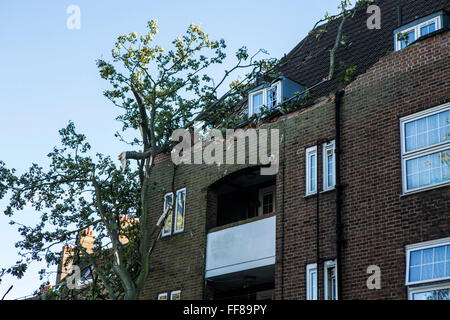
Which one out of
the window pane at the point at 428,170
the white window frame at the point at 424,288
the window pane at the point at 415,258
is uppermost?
the window pane at the point at 428,170

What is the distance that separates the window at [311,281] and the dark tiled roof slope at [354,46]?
18.1ft

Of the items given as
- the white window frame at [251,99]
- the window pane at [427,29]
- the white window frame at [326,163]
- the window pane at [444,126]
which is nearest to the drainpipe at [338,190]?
the white window frame at [326,163]

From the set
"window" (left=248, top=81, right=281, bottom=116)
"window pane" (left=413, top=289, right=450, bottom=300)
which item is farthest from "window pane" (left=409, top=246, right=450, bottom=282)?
"window" (left=248, top=81, right=281, bottom=116)

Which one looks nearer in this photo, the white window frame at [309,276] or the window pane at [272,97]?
the white window frame at [309,276]

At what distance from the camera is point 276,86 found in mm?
20984

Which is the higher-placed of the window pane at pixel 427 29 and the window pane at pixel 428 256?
the window pane at pixel 427 29

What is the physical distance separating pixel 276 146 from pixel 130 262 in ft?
17.4

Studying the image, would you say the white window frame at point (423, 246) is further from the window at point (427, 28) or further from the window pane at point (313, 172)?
the window at point (427, 28)

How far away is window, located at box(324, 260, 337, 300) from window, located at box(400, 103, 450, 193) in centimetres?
254

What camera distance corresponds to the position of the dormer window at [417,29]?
17.9 m

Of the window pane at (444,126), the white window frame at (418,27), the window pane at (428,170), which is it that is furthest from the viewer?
the white window frame at (418,27)

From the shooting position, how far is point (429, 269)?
14.1 meters
